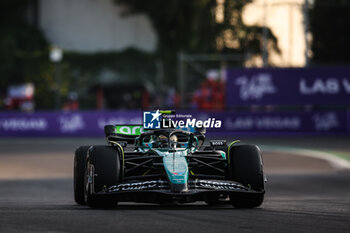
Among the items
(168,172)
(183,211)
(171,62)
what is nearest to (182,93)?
(171,62)

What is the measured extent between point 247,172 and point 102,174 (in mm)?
1871

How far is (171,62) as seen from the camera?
7281cm

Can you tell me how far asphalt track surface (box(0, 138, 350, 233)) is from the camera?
988cm

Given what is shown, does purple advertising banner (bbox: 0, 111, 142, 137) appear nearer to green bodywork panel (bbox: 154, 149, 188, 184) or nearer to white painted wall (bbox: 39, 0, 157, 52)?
green bodywork panel (bbox: 154, 149, 188, 184)

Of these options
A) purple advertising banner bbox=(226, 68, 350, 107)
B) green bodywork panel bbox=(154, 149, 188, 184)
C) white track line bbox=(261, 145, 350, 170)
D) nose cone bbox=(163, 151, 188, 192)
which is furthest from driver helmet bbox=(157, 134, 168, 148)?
purple advertising banner bbox=(226, 68, 350, 107)

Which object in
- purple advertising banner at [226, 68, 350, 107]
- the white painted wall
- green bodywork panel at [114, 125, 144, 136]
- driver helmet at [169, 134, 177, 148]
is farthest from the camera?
the white painted wall

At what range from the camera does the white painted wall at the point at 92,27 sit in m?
79.7

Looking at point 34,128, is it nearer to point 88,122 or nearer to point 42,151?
point 88,122

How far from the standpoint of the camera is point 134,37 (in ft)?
263

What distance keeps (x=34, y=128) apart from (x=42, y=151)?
9.86 m

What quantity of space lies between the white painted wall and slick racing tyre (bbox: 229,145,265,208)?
67.3 m

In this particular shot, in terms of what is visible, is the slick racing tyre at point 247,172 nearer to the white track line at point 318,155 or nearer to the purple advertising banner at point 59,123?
the white track line at point 318,155

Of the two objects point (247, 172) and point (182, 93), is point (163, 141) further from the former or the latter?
point (182, 93)

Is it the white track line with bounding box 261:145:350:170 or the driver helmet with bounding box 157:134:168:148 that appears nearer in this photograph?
the driver helmet with bounding box 157:134:168:148
